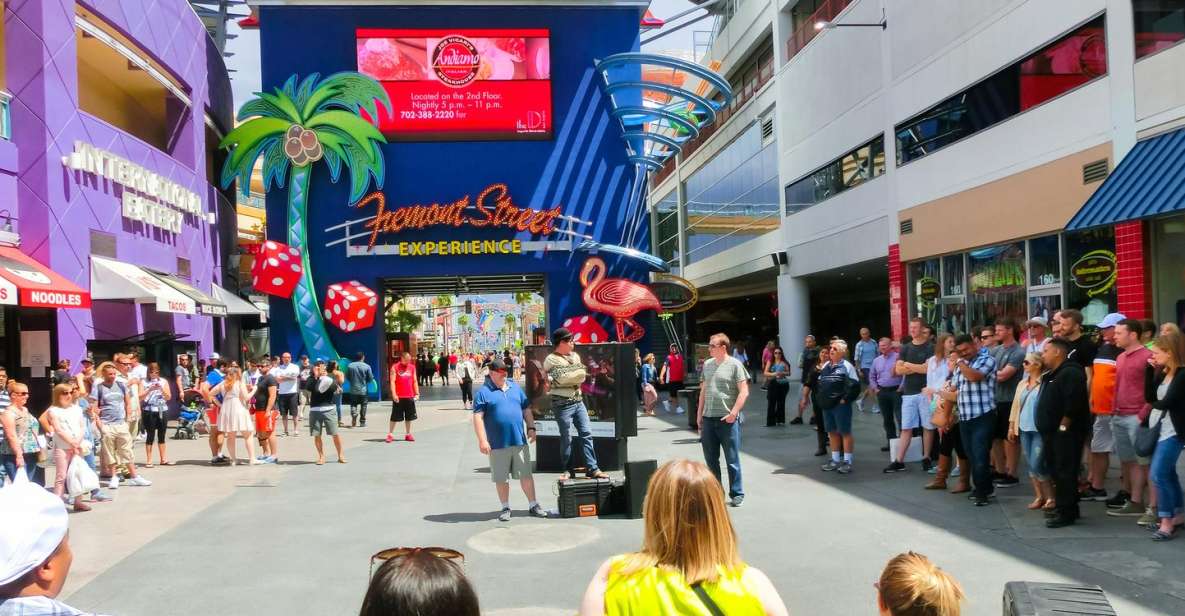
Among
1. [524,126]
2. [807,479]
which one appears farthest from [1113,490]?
[524,126]

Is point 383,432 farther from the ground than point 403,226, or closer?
closer

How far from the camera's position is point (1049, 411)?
8.23m

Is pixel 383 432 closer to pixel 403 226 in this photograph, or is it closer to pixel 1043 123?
pixel 403 226

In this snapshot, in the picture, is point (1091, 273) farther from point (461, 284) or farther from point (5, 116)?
point (461, 284)

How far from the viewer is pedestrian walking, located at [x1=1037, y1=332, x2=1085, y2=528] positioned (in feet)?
26.8

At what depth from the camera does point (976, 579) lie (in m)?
6.71

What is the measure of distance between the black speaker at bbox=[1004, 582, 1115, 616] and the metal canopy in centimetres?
2821

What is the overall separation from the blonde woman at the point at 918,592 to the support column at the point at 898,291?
2099 centimetres

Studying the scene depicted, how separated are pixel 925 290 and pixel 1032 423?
1383 cm

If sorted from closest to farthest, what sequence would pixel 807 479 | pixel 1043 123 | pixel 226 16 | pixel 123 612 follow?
pixel 123 612 → pixel 807 479 → pixel 1043 123 → pixel 226 16

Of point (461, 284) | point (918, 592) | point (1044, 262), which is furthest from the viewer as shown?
point (461, 284)

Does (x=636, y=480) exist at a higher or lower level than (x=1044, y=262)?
lower

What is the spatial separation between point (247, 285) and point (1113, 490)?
29.6 metres

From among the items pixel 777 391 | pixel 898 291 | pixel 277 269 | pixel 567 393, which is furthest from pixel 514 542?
pixel 277 269
